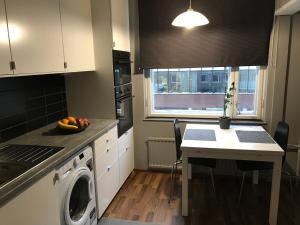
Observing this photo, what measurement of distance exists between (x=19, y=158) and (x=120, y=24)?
1.88m

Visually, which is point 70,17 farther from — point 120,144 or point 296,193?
point 296,193

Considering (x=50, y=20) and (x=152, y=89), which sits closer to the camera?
(x=50, y=20)

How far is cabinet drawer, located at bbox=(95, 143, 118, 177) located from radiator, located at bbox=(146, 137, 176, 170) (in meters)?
0.79

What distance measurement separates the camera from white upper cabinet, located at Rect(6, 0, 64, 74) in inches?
68.4

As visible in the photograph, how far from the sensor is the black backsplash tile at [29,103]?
217cm

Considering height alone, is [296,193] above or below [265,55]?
below

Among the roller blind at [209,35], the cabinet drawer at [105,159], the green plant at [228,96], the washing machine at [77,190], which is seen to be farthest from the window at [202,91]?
the washing machine at [77,190]

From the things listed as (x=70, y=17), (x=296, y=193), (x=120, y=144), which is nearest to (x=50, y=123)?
(x=120, y=144)

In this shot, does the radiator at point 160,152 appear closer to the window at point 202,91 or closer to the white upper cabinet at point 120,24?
the window at point 202,91

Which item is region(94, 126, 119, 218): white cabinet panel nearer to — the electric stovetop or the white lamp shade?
the electric stovetop

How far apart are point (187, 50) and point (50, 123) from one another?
1809 millimetres

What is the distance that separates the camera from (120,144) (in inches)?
119

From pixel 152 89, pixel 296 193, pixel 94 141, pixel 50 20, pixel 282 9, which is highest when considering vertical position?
pixel 282 9

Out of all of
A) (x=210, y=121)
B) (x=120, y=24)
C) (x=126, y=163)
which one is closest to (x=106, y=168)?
(x=126, y=163)
